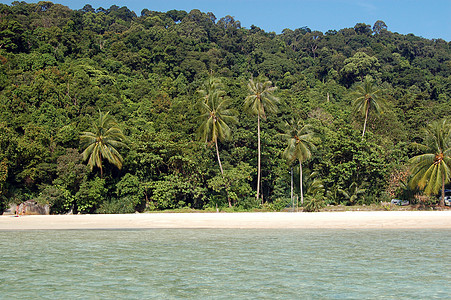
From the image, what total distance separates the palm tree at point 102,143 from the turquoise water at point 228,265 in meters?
12.8

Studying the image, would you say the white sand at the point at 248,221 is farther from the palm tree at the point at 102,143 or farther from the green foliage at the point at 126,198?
the palm tree at the point at 102,143

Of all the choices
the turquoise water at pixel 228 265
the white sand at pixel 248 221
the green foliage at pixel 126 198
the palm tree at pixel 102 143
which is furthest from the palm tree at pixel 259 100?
the turquoise water at pixel 228 265

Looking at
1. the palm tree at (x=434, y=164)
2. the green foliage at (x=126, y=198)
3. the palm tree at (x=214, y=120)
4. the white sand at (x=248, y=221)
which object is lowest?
the white sand at (x=248, y=221)

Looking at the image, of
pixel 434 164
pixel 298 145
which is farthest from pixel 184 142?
pixel 434 164

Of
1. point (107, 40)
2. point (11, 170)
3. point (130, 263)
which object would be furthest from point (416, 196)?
point (107, 40)

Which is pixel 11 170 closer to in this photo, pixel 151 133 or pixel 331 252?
pixel 151 133

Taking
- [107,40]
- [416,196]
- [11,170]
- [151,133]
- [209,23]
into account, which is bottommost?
[416,196]

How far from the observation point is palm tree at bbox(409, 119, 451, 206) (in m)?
34.8

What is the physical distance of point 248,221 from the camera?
29359 millimetres

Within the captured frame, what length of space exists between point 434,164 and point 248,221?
16540 millimetres

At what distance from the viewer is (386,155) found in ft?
144

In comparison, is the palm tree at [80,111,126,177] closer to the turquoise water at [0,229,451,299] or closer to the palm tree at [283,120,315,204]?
the turquoise water at [0,229,451,299]

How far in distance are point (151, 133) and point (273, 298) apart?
30.3 meters

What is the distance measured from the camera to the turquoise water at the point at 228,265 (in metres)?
13.1
